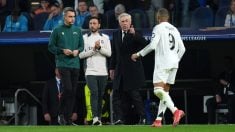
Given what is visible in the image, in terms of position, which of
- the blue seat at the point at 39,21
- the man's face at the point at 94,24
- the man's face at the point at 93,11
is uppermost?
the man's face at the point at 93,11

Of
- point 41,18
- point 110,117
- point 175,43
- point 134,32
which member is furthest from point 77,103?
point 175,43

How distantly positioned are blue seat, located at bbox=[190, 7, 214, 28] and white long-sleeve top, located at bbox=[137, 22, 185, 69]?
4819 mm

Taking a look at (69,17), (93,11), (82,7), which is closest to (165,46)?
(69,17)

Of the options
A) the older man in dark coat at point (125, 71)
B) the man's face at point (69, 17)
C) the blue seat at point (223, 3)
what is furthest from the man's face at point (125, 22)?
the blue seat at point (223, 3)

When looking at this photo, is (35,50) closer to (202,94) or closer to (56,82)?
(56,82)

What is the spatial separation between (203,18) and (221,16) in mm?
456

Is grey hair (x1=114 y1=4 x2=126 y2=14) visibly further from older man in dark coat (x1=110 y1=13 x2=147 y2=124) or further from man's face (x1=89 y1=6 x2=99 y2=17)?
older man in dark coat (x1=110 y1=13 x2=147 y2=124)

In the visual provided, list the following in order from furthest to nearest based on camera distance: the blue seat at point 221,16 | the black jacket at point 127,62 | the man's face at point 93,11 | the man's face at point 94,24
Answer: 1. the man's face at point 93,11
2. the blue seat at point 221,16
3. the man's face at point 94,24
4. the black jacket at point 127,62

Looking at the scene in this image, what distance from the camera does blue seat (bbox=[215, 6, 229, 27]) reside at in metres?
18.8

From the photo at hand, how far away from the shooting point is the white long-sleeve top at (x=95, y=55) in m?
16.5

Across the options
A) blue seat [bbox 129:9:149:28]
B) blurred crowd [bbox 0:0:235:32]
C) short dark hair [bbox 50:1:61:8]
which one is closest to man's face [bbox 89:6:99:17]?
blurred crowd [bbox 0:0:235:32]

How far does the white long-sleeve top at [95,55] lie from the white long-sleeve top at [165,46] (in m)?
2.32

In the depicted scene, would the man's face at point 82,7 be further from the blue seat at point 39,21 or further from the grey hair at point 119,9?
the blue seat at point 39,21

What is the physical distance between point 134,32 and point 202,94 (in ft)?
12.9
